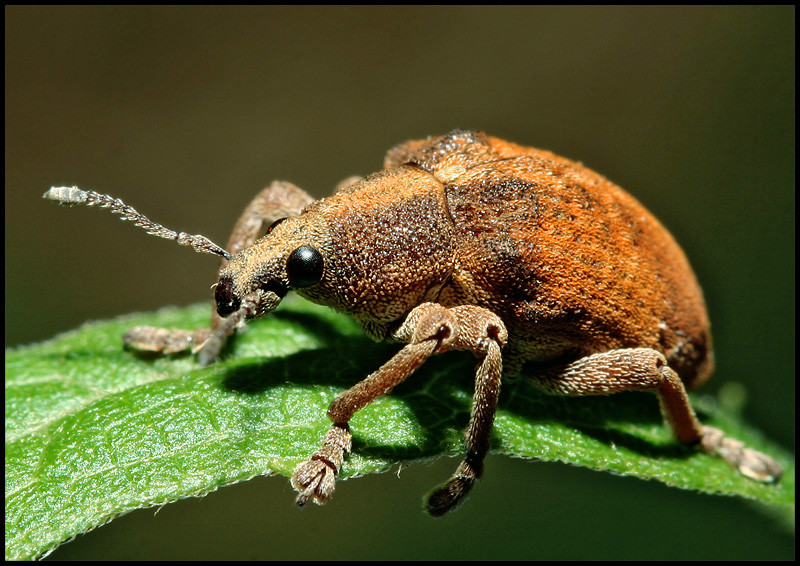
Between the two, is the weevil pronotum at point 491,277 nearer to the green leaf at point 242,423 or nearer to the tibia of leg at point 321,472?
the green leaf at point 242,423

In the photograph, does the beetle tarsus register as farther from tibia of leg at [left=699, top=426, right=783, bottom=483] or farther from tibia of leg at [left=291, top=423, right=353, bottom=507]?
tibia of leg at [left=699, top=426, right=783, bottom=483]

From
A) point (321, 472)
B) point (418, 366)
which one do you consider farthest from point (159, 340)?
point (418, 366)

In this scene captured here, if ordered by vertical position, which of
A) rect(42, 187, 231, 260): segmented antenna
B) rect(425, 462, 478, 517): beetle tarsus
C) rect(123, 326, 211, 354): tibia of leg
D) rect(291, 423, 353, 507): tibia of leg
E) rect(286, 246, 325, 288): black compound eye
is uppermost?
rect(42, 187, 231, 260): segmented antenna

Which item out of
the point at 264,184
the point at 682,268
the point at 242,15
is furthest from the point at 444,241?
the point at 242,15

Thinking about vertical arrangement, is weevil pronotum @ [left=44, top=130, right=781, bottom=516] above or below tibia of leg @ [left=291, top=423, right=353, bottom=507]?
above

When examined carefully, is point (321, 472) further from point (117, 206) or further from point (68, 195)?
point (68, 195)

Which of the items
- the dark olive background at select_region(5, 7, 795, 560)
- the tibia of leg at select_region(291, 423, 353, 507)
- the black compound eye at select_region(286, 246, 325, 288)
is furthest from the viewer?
the dark olive background at select_region(5, 7, 795, 560)

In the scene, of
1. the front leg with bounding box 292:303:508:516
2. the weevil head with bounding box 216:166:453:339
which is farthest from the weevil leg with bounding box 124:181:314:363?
the front leg with bounding box 292:303:508:516

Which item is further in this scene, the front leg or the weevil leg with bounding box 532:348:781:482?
the weevil leg with bounding box 532:348:781:482
